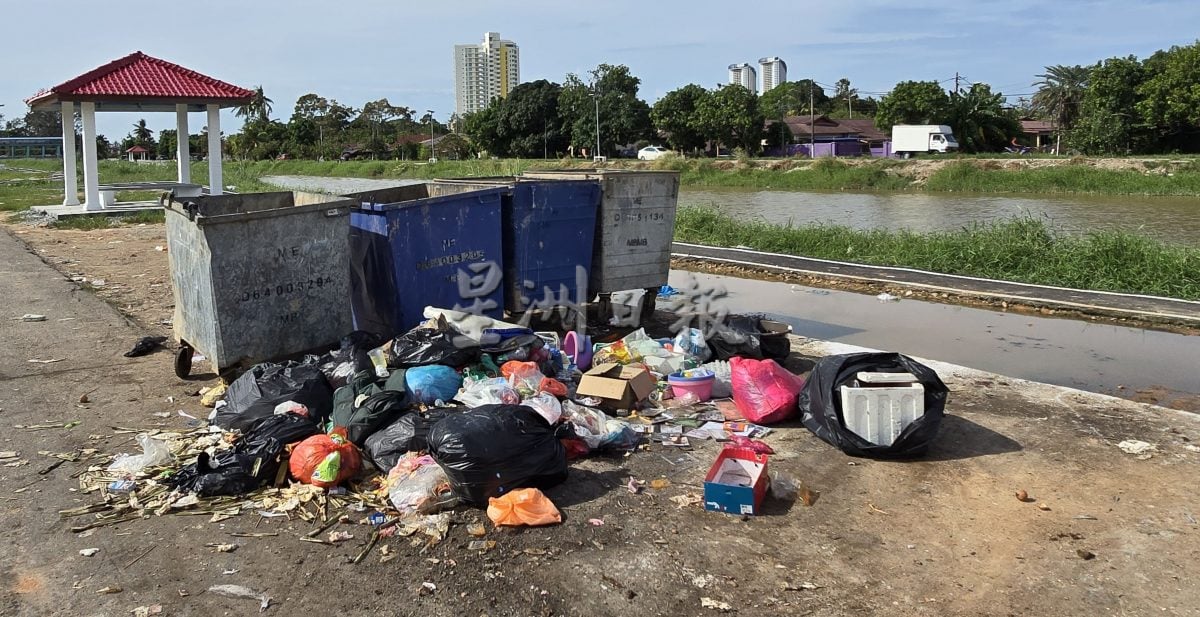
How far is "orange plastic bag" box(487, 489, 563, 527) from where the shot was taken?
3.84m

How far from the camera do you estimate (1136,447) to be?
15.7 ft

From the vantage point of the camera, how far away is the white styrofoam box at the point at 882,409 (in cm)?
463

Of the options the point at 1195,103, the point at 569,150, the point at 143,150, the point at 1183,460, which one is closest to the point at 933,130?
the point at 1195,103

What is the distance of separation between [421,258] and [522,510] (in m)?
3.20

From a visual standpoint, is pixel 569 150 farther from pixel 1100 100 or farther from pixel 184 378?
pixel 184 378

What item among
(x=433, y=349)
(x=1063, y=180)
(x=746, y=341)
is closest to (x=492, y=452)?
(x=433, y=349)

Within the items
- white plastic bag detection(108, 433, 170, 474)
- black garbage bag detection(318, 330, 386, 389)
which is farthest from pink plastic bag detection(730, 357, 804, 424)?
white plastic bag detection(108, 433, 170, 474)

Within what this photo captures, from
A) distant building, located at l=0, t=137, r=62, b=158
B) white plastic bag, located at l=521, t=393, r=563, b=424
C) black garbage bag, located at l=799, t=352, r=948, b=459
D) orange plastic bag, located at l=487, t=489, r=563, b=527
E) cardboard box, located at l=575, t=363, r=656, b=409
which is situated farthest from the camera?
distant building, located at l=0, t=137, r=62, b=158

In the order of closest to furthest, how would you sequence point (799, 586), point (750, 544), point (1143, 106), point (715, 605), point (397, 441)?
point (715, 605)
point (799, 586)
point (750, 544)
point (397, 441)
point (1143, 106)

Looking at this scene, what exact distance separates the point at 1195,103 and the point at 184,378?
4861 cm

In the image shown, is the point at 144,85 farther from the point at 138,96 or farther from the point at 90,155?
the point at 90,155

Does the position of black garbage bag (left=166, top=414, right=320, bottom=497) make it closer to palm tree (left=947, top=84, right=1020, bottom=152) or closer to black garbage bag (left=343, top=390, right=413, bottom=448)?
black garbage bag (left=343, top=390, right=413, bottom=448)

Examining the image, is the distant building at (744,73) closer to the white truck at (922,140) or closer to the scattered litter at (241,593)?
the white truck at (922,140)

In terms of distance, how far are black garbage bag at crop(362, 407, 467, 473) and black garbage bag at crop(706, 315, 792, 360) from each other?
2424 mm
